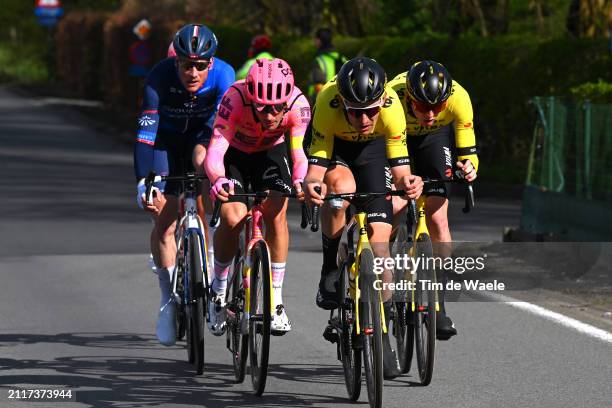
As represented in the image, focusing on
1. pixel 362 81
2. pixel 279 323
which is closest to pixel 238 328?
pixel 279 323

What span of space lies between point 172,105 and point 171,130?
0.62 feet

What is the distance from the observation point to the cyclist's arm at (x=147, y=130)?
993cm

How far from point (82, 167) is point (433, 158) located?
53.8 ft

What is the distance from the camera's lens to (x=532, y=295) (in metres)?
12.6

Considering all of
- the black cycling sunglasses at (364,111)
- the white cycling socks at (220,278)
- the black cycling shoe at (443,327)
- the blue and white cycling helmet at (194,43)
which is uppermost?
the blue and white cycling helmet at (194,43)

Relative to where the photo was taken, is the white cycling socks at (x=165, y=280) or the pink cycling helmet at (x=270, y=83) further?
the white cycling socks at (x=165, y=280)

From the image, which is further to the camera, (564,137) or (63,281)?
(564,137)

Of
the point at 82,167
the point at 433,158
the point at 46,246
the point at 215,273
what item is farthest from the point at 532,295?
the point at 82,167

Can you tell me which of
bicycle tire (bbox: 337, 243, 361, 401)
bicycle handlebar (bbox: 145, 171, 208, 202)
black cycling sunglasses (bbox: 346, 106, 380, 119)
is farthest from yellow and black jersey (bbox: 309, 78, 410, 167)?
bicycle handlebar (bbox: 145, 171, 208, 202)

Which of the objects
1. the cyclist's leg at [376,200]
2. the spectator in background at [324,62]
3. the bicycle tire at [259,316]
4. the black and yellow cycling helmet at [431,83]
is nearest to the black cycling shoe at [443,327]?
the cyclist's leg at [376,200]

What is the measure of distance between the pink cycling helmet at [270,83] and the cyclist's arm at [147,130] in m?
1.30

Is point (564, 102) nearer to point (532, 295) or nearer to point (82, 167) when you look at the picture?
point (532, 295)

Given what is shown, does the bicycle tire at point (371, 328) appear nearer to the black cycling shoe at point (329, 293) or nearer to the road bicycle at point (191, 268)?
the black cycling shoe at point (329, 293)

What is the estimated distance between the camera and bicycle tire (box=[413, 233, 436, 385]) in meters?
8.73
